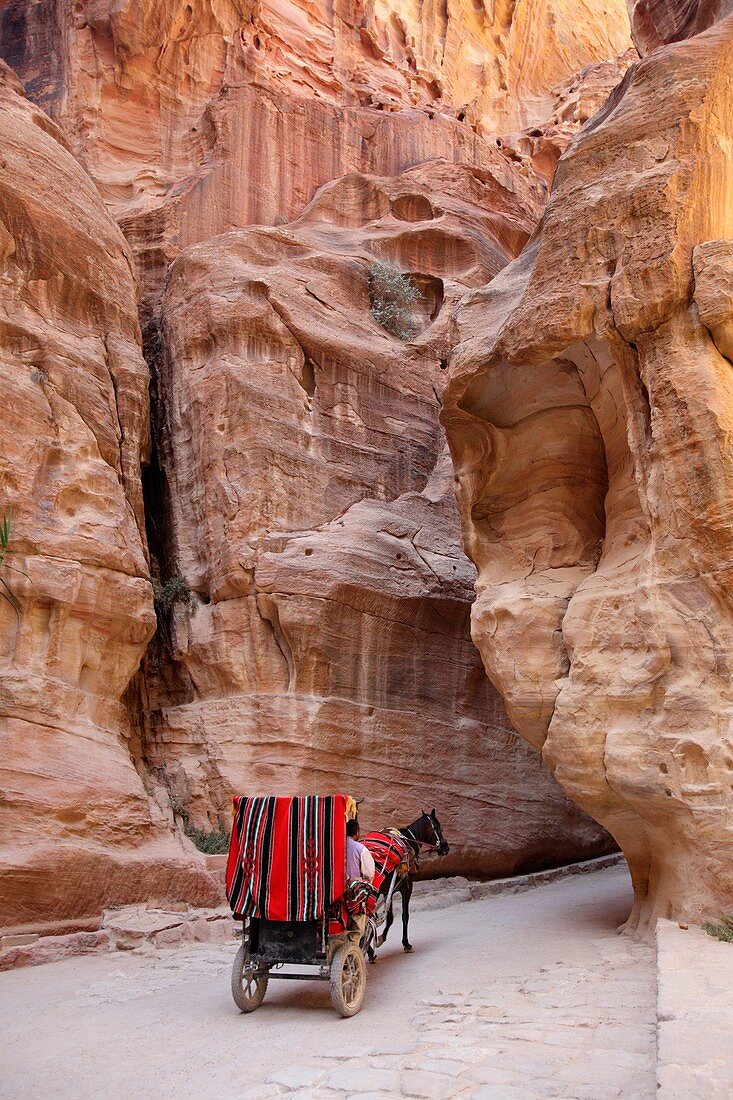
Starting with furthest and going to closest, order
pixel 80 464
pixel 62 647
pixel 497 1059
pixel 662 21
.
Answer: pixel 662 21, pixel 80 464, pixel 62 647, pixel 497 1059

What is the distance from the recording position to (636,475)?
908cm

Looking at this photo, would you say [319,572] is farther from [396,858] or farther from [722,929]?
[722,929]

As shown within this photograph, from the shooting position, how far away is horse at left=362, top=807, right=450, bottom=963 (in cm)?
775

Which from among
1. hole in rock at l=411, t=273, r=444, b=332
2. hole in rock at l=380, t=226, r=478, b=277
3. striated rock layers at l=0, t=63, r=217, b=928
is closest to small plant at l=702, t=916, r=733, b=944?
striated rock layers at l=0, t=63, r=217, b=928

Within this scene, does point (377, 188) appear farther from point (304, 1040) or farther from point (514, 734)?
point (304, 1040)

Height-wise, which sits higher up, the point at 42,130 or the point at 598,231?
the point at 42,130

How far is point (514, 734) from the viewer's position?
1466 cm

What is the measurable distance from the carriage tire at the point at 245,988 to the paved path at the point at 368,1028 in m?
0.14

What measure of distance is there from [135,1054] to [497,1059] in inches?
87.1

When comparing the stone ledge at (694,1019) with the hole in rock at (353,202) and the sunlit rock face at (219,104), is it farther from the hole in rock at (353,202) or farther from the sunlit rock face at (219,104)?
the hole in rock at (353,202)

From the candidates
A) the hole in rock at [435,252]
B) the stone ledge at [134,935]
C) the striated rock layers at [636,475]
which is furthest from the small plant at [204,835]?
the hole in rock at [435,252]

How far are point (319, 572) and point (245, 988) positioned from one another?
7.07 m

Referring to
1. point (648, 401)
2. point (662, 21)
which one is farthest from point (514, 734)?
point (662, 21)

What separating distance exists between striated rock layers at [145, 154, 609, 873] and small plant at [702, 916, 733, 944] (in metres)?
5.96
